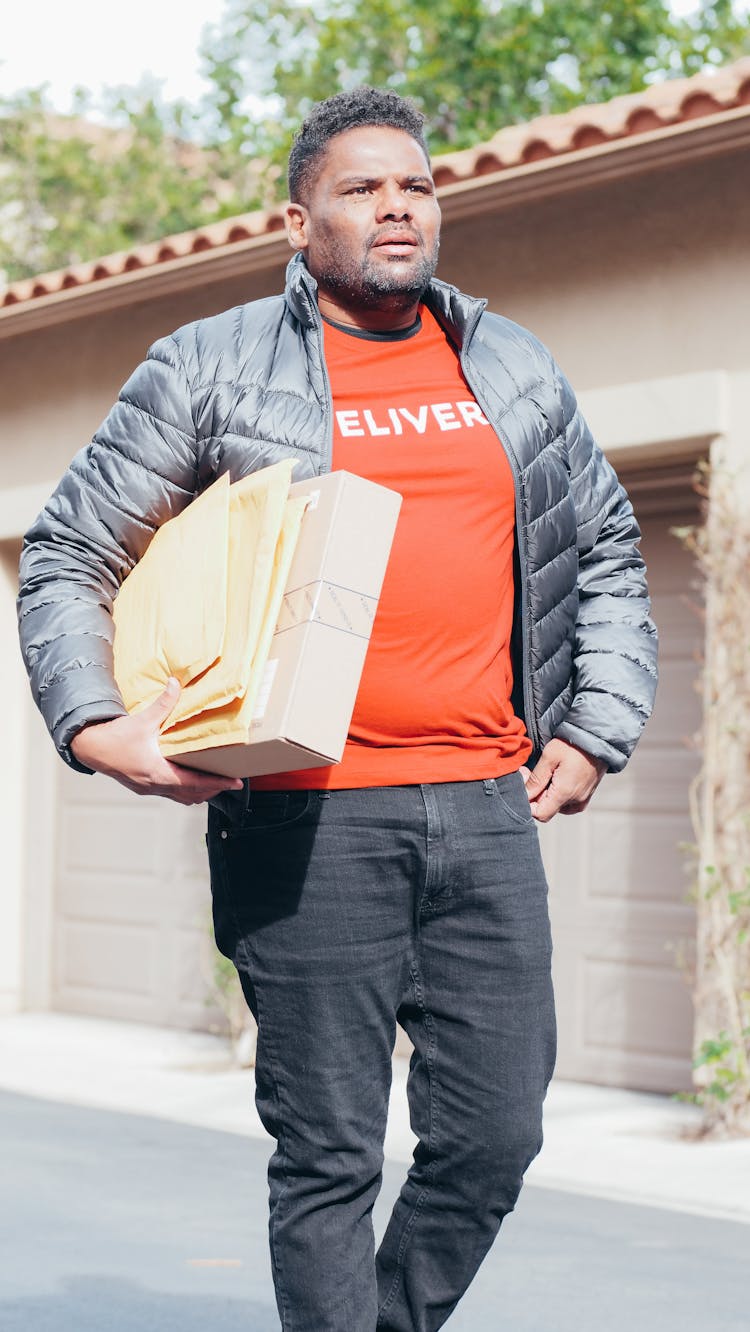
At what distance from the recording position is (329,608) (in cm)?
273

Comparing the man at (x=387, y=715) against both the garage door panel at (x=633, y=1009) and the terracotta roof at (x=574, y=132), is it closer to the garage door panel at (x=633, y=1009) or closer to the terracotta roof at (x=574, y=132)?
the terracotta roof at (x=574, y=132)

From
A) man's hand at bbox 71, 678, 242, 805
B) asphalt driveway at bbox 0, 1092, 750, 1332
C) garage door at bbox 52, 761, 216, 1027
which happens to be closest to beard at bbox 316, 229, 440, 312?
man's hand at bbox 71, 678, 242, 805

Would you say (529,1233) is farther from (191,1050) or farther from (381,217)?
(191,1050)

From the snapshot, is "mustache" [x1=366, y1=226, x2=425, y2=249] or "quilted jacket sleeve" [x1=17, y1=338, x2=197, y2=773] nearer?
"quilted jacket sleeve" [x1=17, y1=338, x2=197, y2=773]

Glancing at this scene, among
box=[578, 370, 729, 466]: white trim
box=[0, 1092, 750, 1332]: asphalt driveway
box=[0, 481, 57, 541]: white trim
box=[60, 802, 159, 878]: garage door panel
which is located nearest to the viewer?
box=[0, 1092, 750, 1332]: asphalt driveway

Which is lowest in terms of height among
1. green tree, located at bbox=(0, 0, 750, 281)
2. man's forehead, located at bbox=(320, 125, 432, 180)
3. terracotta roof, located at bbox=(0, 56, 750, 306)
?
man's forehead, located at bbox=(320, 125, 432, 180)

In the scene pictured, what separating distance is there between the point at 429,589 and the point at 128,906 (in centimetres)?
802

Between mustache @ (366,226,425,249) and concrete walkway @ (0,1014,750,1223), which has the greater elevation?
mustache @ (366,226,425,249)

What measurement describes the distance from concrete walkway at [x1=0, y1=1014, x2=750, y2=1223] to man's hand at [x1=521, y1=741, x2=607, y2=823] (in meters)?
3.06

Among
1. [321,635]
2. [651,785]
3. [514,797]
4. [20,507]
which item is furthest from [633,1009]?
[321,635]

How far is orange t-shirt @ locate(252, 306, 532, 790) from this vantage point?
9.70 feet

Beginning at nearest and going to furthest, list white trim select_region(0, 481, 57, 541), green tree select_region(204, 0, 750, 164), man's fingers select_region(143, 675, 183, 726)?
man's fingers select_region(143, 675, 183, 726) → white trim select_region(0, 481, 57, 541) → green tree select_region(204, 0, 750, 164)

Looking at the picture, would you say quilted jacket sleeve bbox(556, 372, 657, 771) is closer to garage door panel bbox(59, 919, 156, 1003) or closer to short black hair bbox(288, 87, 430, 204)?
short black hair bbox(288, 87, 430, 204)

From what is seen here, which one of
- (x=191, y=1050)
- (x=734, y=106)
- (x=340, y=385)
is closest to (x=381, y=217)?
(x=340, y=385)
